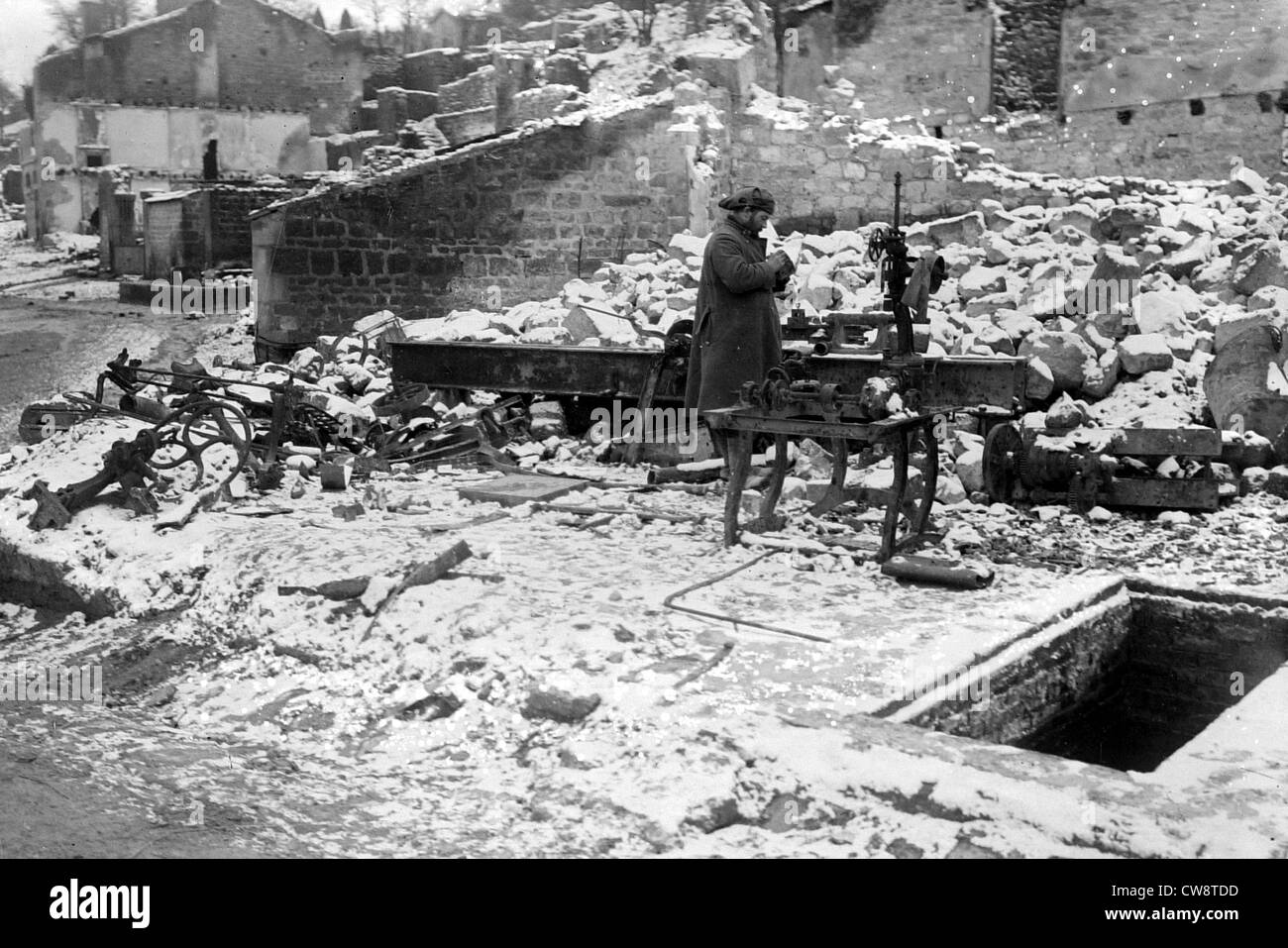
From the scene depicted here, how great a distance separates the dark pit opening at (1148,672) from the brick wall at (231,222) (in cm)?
1984

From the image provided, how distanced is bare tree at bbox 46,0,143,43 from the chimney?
9 cm

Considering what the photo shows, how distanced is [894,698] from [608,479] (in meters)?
4.49

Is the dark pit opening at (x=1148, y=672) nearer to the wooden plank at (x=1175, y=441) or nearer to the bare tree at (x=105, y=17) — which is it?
the wooden plank at (x=1175, y=441)

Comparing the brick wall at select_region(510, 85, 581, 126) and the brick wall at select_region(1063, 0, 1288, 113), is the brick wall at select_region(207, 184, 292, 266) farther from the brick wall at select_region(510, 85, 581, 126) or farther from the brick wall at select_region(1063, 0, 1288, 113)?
the brick wall at select_region(1063, 0, 1288, 113)

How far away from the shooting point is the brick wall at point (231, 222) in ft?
75.6

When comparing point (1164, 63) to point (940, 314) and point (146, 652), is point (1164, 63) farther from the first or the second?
point (146, 652)

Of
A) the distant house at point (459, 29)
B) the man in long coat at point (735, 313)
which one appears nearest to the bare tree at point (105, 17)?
the distant house at point (459, 29)

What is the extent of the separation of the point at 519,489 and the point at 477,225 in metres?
6.86

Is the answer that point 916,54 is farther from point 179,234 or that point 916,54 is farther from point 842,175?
point 179,234

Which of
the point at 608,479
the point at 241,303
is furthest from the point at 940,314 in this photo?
the point at 241,303

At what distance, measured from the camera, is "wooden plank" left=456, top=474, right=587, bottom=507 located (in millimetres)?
7922

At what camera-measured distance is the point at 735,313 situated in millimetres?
7480

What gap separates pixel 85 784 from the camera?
448 centimetres

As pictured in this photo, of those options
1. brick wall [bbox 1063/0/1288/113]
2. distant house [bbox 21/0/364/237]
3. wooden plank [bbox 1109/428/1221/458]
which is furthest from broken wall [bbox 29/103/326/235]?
wooden plank [bbox 1109/428/1221/458]
